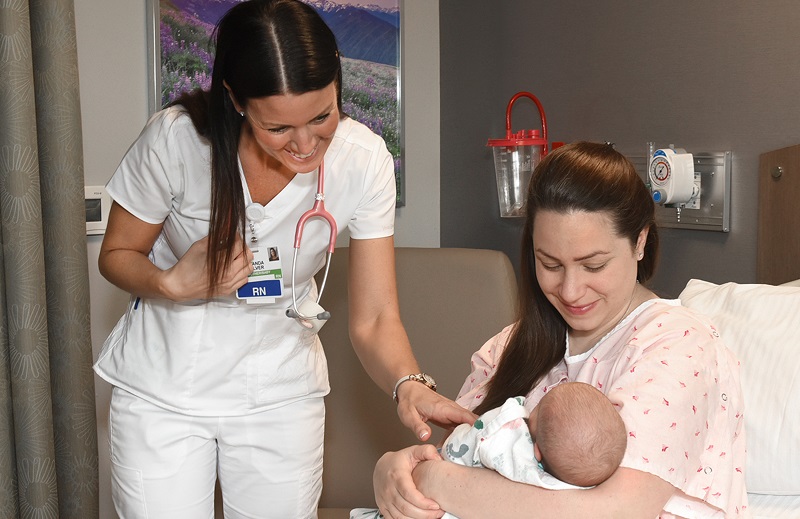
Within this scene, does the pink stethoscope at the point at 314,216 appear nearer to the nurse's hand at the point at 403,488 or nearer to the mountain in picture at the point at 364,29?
the nurse's hand at the point at 403,488

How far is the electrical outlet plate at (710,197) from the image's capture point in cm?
193

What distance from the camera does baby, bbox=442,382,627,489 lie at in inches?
45.1

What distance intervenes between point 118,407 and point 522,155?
136cm

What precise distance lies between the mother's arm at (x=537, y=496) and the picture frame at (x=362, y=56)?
157cm

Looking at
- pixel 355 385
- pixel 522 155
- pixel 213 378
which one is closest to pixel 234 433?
pixel 213 378

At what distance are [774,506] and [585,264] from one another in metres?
0.56

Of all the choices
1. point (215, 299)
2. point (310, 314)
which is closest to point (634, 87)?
point (310, 314)

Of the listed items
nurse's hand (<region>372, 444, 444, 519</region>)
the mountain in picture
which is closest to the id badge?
nurse's hand (<region>372, 444, 444, 519</region>)

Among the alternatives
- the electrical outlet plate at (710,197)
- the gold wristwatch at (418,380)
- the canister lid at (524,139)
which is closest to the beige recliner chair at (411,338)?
the canister lid at (524,139)

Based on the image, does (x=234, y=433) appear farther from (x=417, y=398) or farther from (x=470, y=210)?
(x=470, y=210)

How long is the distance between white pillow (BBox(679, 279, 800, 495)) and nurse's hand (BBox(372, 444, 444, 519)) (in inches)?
23.3

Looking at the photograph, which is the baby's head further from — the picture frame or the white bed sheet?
the picture frame

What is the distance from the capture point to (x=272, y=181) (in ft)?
5.48

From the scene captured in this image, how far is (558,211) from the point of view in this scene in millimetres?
1405
